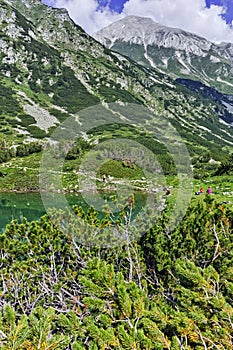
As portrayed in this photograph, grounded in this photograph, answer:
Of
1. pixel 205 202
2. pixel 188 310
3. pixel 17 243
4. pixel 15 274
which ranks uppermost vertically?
pixel 205 202

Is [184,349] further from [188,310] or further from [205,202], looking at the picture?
[205,202]

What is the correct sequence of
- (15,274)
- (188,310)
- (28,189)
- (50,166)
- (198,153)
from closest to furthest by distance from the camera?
(188,310) < (15,274) < (28,189) < (50,166) < (198,153)

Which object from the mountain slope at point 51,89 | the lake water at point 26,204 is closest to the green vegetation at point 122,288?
the lake water at point 26,204

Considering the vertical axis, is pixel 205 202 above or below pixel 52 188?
above

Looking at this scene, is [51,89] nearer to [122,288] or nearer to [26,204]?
[26,204]

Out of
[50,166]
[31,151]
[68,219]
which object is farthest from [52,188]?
[68,219]

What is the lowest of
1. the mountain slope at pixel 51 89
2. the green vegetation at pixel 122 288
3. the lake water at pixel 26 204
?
the lake water at pixel 26 204

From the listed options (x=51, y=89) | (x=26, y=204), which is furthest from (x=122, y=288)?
(x=51, y=89)

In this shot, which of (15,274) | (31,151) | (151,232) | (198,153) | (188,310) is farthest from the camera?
(198,153)

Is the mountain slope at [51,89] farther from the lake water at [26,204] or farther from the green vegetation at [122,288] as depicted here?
the green vegetation at [122,288]
